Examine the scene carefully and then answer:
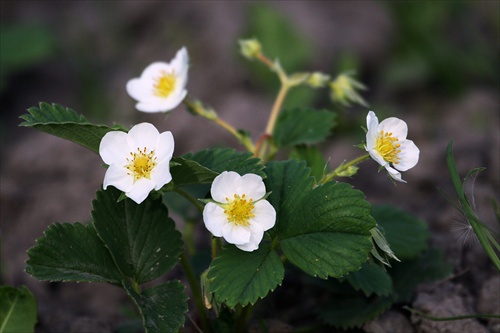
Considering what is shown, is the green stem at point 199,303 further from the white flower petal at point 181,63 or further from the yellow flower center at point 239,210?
the white flower petal at point 181,63

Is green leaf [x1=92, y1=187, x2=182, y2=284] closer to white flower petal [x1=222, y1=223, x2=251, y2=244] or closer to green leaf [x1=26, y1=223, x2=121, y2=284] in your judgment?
green leaf [x1=26, y1=223, x2=121, y2=284]

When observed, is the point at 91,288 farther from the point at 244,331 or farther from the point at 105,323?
the point at 244,331

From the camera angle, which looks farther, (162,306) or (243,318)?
(243,318)

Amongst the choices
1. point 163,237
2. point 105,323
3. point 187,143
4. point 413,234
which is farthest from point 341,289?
point 187,143

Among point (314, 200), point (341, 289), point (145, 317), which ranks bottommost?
point (341, 289)

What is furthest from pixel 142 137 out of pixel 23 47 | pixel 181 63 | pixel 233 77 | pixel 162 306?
pixel 23 47

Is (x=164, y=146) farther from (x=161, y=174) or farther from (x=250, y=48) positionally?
(x=250, y=48)
